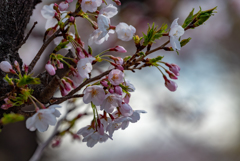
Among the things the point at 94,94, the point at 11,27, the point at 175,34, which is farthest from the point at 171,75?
the point at 11,27

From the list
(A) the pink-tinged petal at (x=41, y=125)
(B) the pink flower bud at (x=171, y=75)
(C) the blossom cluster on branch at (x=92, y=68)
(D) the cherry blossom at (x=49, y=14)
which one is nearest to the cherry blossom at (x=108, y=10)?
(C) the blossom cluster on branch at (x=92, y=68)

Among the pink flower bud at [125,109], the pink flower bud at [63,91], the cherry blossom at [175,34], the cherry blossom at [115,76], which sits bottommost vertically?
the pink flower bud at [63,91]

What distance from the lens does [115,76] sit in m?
0.59

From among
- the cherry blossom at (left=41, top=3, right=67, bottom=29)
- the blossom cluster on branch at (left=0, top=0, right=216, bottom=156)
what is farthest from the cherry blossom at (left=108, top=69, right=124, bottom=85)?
the cherry blossom at (left=41, top=3, right=67, bottom=29)

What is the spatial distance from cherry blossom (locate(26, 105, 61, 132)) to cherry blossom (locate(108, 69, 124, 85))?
145 millimetres

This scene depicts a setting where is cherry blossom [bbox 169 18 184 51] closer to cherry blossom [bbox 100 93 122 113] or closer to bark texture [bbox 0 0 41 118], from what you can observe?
cherry blossom [bbox 100 93 122 113]

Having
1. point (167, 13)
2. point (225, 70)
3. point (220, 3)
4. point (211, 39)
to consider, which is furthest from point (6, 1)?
point (225, 70)

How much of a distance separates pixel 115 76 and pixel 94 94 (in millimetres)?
73

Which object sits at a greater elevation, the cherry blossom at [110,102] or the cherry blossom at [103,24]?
the cherry blossom at [103,24]

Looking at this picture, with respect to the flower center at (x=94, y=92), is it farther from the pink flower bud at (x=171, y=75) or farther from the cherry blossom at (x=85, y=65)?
the pink flower bud at (x=171, y=75)

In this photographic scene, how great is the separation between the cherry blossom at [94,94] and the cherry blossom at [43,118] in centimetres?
8

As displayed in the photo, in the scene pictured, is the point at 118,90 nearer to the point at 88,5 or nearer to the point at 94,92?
the point at 94,92

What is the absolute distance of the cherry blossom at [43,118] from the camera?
22.2 inches

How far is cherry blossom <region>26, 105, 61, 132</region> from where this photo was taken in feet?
1.85
